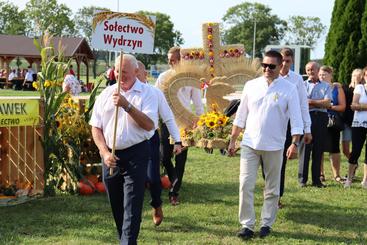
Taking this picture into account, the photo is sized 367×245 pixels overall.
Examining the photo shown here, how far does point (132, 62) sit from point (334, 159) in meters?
5.69

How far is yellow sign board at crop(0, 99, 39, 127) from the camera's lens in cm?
691

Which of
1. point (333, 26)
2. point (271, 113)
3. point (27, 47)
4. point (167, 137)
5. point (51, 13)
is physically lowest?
point (167, 137)

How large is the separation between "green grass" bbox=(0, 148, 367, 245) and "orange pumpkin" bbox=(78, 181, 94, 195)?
12 cm

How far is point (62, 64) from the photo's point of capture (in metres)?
7.77

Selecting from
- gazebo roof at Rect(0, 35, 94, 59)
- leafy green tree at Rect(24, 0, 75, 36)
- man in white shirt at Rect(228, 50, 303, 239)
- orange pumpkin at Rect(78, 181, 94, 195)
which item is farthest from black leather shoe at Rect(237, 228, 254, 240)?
leafy green tree at Rect(24, 0, 75, 36)

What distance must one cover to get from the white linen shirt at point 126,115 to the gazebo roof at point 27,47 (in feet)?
128

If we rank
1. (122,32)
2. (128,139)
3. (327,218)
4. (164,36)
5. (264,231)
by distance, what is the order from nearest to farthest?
(128,139) → (122,32) → (264,231) → (327,218) → (164,36)

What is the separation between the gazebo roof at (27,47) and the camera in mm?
43875

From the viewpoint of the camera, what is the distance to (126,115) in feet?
15.9

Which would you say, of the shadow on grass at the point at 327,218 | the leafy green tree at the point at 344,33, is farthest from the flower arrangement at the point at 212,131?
the leafy green tree at the point at 344,33

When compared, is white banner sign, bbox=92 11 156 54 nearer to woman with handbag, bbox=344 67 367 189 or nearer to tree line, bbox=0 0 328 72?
woman with handbag, bbox=344 67 367 189

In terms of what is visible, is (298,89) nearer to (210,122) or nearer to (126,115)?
(210,122)

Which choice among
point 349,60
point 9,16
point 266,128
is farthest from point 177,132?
point 9,16

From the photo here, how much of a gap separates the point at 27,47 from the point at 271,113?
41866 millimetres
